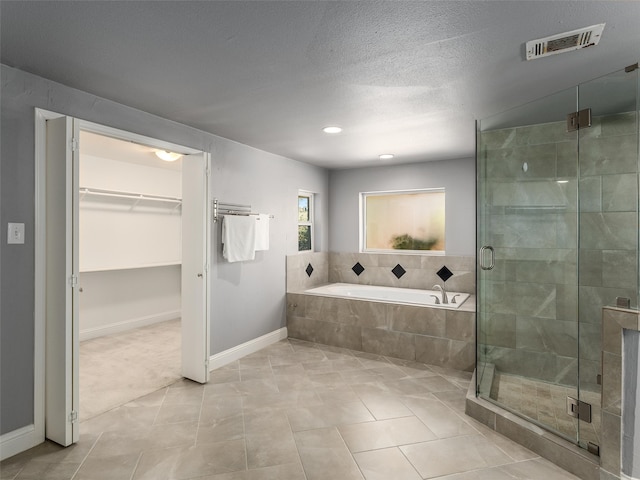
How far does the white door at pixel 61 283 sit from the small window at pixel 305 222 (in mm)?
3029

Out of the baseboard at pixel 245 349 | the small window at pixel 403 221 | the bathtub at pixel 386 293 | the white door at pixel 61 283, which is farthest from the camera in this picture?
the small window at pixel 403 221

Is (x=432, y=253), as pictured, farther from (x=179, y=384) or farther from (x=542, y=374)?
(x=179, y=384)

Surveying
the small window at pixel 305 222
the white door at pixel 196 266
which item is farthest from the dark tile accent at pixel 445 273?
the white door at pixel 196 266

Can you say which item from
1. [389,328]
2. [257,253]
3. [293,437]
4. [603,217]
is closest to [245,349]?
[257,253]

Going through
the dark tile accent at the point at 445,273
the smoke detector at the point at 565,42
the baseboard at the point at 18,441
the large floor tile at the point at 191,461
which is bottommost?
the large floor tile at the point at 191,461

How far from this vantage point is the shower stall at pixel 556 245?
7.09 feet

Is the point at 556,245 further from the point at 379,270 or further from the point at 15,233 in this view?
the point at 15,233

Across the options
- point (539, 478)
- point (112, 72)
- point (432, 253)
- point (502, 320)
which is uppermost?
point (112, 72)

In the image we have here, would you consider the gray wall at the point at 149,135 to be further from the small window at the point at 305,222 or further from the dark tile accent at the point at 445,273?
the dark tile accent at the point at 445,273

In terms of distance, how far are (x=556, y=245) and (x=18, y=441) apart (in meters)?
3.78

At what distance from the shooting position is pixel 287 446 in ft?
7.30

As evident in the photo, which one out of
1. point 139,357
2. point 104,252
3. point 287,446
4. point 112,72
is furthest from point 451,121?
point 104,252

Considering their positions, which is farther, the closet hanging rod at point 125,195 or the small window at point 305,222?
the small window at point 305,222

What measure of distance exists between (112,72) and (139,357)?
9.46 ft
